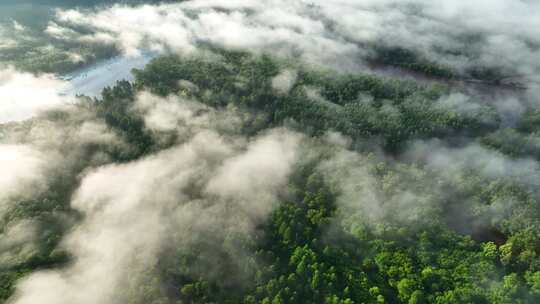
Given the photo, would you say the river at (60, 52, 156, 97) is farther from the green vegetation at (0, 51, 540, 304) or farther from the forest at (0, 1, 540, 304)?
the green vegetation at (0, 51, 540, 304)

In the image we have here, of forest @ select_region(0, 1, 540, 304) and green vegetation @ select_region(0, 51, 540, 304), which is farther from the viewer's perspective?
forest @ select_region(0, 1, 540, 304)

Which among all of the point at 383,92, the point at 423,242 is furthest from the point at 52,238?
the point at 383,92

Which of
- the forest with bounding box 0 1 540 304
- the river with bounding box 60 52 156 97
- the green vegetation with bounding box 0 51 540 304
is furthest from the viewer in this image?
the river with bounding box 60 52 156 97

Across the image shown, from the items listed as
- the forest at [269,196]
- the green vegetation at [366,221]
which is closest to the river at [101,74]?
the forest at [269,196]

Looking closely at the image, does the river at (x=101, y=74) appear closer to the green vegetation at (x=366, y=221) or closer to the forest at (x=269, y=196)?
the forest at (x=269, y=196)

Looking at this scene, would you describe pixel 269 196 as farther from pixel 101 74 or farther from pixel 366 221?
pixel 101 74

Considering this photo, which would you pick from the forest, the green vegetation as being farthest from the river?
the green vegetation

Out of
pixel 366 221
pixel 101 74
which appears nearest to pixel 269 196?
pixel 366 221

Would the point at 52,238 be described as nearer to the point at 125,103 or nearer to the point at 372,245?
the point at 125,103
